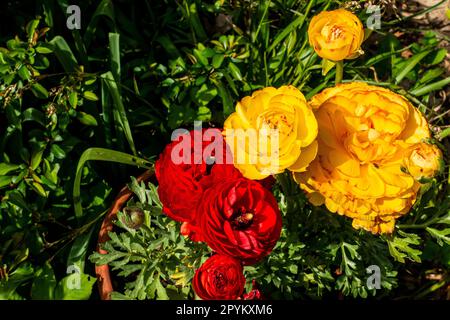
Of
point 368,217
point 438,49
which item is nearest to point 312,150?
point 368,217

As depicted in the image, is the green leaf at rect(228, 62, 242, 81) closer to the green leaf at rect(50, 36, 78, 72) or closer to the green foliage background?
the green foliage background

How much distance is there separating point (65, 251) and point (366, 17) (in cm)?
95

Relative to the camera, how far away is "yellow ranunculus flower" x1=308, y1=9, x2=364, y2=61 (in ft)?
2.87

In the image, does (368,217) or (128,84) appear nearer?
(368,217)

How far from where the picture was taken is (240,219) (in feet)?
2.88

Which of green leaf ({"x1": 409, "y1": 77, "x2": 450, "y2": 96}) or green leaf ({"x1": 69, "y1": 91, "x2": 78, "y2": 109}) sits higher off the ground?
green leaf ({"x1": 69, "y1": 91, "x2": 78, "y2": 109})

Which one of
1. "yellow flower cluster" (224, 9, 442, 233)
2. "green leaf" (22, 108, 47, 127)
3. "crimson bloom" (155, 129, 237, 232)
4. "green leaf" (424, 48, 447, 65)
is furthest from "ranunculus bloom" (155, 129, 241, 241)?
"green leaf" (424, 48, 447, 65)

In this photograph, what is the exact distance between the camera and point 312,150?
80cm

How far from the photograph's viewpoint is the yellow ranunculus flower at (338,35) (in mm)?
874

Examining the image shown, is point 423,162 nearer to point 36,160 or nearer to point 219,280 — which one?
point 219,280

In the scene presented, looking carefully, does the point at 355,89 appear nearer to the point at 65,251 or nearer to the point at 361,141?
the point at 361,141

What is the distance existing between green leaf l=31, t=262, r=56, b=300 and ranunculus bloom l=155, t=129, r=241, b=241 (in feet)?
1.50

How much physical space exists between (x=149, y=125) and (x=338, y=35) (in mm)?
759

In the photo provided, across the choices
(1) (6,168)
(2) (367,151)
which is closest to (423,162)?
(2) (367,151)
